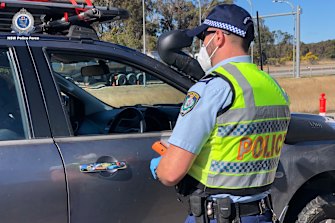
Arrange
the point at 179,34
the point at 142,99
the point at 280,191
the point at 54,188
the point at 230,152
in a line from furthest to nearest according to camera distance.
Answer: the point at 142,99 < the point at 280,191 < the point at 179,34 < the point at 54,188 < the point at 230,152

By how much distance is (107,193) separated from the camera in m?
2.37

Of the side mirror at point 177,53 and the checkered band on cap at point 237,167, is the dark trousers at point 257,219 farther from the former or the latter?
the side mirror at point 177,53

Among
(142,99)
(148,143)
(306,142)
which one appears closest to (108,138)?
(148,143)

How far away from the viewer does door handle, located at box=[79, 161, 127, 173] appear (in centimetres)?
232

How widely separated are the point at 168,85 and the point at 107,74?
42cm

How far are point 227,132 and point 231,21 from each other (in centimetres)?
45

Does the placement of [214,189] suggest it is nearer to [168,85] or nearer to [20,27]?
[168,85]

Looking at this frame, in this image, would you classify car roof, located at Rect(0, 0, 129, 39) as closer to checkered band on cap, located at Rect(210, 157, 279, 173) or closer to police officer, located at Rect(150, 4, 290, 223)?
police officer, located at Rect(150, 4, 290, 223)

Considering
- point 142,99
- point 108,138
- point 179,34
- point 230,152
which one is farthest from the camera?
point 142,99

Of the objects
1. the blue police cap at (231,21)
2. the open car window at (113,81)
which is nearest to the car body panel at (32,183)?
the open car window at (113,81)

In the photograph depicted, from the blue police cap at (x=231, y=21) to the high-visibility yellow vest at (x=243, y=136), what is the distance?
140 millimetres

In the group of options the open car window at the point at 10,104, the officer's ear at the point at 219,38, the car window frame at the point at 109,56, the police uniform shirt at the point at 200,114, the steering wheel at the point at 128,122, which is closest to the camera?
the police uniform shirt at the point at 200,114

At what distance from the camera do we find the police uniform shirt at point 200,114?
68.8 inches

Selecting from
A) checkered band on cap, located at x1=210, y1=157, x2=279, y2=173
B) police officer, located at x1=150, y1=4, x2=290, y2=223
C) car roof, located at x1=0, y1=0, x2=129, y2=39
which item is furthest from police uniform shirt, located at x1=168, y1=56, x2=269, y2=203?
car roof, located at x1=0, y1=0, x2=129, y2=39
